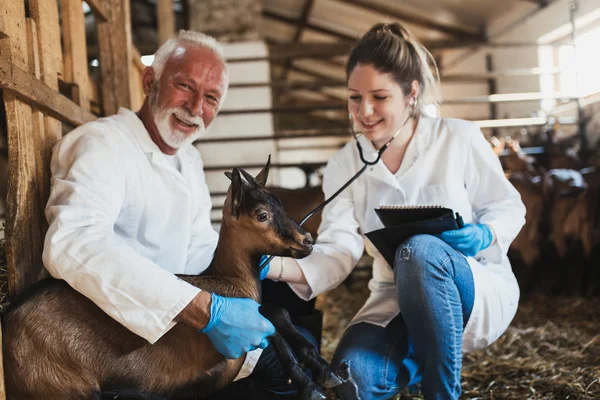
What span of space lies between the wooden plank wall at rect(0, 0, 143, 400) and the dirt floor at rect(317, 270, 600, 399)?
1462mm

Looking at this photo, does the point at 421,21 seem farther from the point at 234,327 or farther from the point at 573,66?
the point at 234,327

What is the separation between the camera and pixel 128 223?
2.26 meters

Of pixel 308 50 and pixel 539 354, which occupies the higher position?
pixel 308 50

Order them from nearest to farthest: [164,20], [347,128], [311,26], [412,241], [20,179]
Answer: [20,179]
[412,241]
[164,20]
[347,128]
[311,26]

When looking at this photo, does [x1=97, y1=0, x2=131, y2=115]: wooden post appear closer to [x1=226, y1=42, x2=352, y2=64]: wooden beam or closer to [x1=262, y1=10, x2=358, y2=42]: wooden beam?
[x1=226, y1=42, x2=352, y2=64]: wooden beam

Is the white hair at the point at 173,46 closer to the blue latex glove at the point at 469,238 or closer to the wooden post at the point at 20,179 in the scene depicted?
the wooden post at the point at 20,179

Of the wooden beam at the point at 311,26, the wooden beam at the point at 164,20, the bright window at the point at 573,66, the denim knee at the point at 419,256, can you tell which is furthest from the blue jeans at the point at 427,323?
the wooden beam at the point at 311,26

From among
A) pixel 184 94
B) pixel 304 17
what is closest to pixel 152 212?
pixel 184 94

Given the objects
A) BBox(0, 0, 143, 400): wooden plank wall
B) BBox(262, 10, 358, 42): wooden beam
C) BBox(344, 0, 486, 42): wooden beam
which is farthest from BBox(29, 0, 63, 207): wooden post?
BBox(262, 10, 358, 42): wooden beam

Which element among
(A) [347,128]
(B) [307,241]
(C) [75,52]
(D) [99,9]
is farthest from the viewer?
(A) [347,128]

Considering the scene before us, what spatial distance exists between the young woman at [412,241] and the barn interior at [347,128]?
375mm

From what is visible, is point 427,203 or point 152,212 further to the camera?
point 427,203

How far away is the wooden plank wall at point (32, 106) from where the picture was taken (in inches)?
75.9

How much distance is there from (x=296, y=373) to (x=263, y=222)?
1.54 feet
